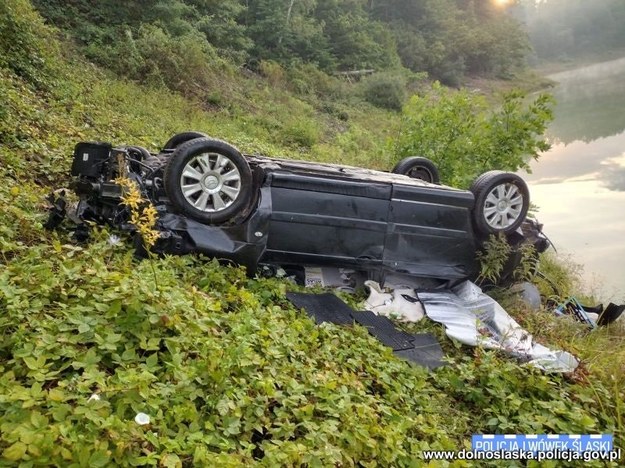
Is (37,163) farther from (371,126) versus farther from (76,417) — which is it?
(371,126)

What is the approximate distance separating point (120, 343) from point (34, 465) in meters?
0.78

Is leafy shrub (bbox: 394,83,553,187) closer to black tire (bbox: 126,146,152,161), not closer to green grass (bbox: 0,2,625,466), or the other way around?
green grass (bbox: 0,2,625,466)

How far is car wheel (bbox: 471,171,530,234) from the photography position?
4.81m

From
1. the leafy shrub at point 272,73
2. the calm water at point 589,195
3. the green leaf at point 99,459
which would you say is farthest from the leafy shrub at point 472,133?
the leafy shrub at point 272,73

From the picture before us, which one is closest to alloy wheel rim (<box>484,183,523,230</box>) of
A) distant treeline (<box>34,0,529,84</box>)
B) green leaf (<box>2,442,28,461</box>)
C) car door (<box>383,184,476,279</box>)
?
car door (<box>383,184,476,279</box>)

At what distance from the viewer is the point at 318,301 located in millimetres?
4176

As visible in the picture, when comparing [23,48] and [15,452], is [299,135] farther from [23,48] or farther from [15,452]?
[15,452]

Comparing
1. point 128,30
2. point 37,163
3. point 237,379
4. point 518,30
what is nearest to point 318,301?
point 237,379

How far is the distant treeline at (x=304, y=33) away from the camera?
12828mm

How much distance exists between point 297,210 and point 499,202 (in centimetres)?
216

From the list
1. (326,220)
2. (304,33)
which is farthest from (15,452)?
(304,33)

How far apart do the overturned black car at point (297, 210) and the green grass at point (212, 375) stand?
0.34 meters

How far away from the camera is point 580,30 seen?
6675 cm

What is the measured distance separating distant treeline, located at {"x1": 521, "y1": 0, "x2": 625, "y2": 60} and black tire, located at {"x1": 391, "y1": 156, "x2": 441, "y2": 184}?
6463cm
